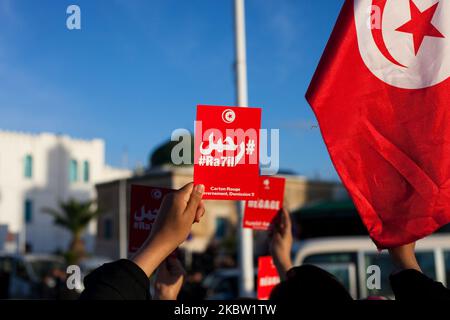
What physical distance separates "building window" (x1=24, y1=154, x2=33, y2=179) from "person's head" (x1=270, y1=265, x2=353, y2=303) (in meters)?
34.7

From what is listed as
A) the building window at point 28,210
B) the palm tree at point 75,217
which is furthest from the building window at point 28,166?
the palm tree at point 75,217

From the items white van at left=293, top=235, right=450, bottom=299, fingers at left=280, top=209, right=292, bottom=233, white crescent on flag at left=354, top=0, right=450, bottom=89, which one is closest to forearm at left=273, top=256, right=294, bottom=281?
fingers at left=280, top=209, right=292, bottom=233

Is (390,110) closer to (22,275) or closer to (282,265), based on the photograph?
(282,265)

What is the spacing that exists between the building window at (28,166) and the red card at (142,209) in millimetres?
33230

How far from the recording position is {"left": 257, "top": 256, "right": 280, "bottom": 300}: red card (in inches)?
157

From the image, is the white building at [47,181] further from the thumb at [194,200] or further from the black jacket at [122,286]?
the black jacket at [122,286]

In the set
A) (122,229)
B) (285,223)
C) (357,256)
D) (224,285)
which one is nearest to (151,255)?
(285,223)

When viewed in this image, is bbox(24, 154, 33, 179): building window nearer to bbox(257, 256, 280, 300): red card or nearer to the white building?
the white building

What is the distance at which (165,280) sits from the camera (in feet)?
8.26

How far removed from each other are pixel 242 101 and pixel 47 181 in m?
33.3

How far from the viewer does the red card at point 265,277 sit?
3990 mm

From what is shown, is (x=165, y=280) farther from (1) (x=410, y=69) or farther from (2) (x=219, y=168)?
(1) (x=410, y=69)
